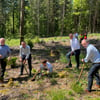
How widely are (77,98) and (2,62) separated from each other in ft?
11.0

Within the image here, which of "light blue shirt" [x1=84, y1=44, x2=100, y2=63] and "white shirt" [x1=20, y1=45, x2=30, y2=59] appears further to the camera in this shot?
"white shirt" [x1=20, y1=45, x2=30, y2=59]

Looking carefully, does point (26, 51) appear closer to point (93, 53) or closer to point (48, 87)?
point (48, 87)

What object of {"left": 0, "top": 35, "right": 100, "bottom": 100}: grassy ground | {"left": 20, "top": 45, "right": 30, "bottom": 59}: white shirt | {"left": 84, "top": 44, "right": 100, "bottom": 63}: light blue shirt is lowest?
{"left": 0, "top": 35, "right": 100, "bottom": 100}: grassy ground

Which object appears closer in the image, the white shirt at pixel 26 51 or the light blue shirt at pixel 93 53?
the light blue shirt at pixel 93 53

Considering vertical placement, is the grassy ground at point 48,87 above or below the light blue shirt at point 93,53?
below

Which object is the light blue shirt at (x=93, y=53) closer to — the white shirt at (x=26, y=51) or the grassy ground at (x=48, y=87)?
the grassy ground at (x=48, y=87)

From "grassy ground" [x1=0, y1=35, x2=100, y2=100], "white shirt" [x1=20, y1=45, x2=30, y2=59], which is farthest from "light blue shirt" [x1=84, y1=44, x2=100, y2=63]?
"white shirt" [x1=20, y1=45, x2=30, y2=59]

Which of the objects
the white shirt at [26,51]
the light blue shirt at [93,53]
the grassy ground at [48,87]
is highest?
the light blue shirt at [93,53]

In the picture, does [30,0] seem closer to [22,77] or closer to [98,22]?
[98,22]

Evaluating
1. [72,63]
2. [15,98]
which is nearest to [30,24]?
[72,63]

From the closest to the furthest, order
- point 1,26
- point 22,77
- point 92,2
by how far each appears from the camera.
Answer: point 22,77 → point 92,2 → point 1,26

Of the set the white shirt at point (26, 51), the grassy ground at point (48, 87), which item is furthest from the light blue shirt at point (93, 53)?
the white shirt at point (26, 51)

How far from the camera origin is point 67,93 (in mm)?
4703

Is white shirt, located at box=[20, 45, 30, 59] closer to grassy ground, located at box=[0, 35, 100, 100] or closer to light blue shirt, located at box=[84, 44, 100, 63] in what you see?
grassy ground, located at box=[0, 35, 100, 100]
